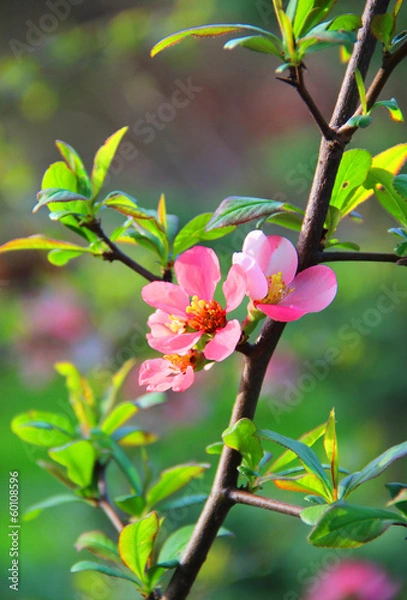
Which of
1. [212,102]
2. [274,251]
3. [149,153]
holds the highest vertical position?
[212,102]

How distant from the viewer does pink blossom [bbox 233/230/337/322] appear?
1.08 ft

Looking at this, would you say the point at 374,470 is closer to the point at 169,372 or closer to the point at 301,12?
the point at 169,372

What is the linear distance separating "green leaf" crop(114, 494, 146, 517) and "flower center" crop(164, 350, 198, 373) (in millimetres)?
148

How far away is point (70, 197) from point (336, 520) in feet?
0.65

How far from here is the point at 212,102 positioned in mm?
2887

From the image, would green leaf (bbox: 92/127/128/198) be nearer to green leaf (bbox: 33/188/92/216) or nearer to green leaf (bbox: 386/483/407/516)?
green leaf (bbox: 33/188/92/216)

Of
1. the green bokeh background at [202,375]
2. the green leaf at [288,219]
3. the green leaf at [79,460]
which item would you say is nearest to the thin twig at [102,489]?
the green leaf at [79,460]

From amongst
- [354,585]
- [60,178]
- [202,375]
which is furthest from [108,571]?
[202,375]

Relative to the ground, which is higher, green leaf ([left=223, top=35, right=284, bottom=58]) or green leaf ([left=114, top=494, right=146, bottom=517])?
green leaf ([left=223, top=35, right=284, bottom=58])

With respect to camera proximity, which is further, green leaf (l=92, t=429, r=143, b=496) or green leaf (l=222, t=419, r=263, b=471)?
green leaf (l=92, t=429, r=143, b=496)

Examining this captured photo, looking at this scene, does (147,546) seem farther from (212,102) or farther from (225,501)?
(212,102)

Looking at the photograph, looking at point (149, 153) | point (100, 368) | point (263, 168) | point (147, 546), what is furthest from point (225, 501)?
point (149, 153)

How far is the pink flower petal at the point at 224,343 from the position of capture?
31 cm

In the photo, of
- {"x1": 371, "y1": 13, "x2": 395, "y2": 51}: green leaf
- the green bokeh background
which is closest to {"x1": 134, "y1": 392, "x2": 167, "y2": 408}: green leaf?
{"x1": 371, "y1": 13, "x2": 395, "y2": 51}: green leaf
